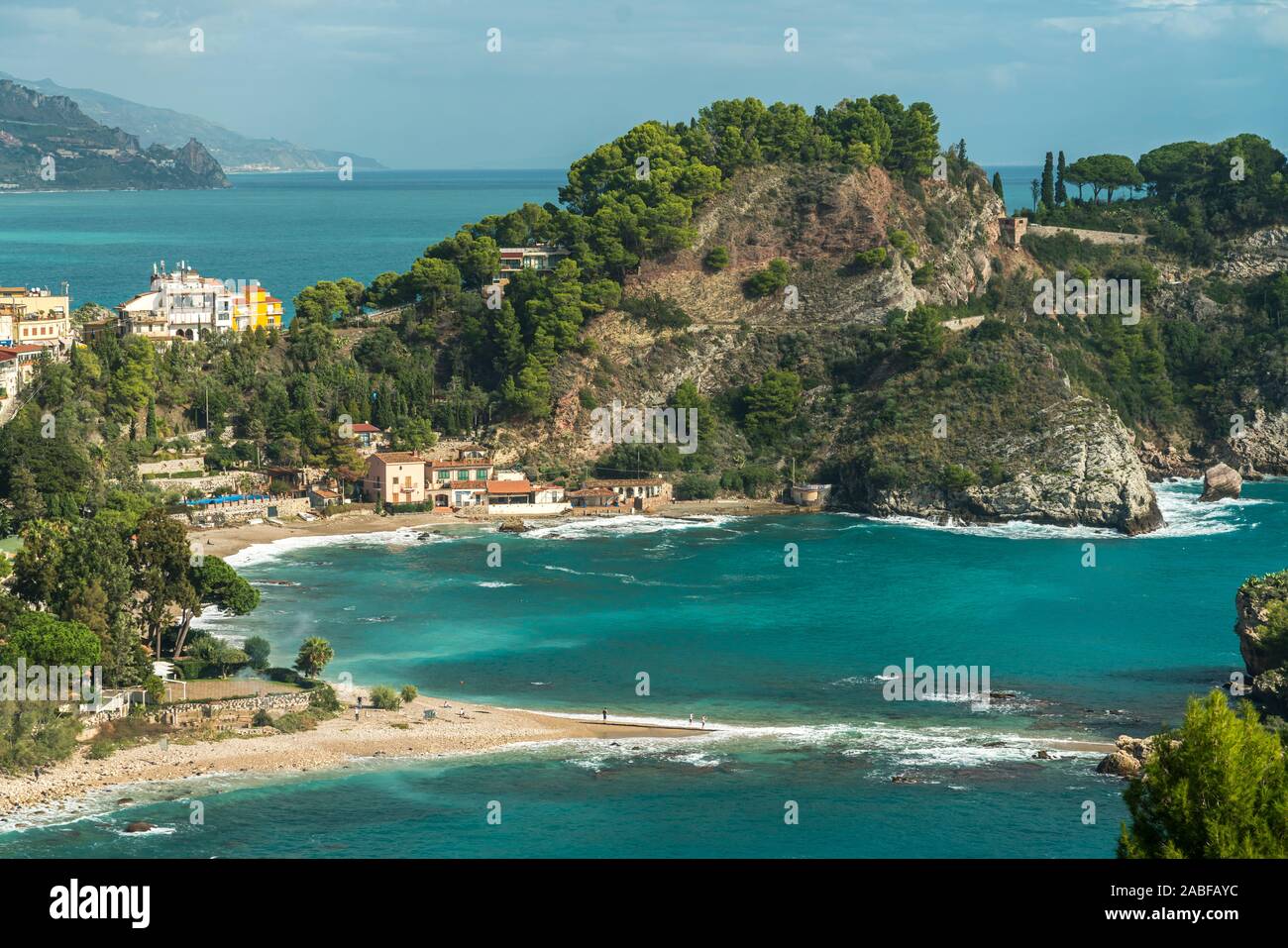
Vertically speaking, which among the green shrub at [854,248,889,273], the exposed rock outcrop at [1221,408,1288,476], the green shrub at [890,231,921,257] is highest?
the green shrub at [890,231,921,257]

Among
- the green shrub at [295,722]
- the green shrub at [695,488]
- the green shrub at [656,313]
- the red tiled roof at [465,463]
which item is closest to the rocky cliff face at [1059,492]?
the green shrub at [695,488]

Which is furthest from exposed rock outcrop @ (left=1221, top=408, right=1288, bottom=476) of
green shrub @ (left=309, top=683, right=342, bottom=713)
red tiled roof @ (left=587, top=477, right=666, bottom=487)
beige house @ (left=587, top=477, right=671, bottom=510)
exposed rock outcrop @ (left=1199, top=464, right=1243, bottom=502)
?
green shrub @ (left=309, top=683, right=342, bottom=713)

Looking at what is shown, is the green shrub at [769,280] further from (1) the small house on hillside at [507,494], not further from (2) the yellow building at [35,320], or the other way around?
(2) the yellow building at [35,320]

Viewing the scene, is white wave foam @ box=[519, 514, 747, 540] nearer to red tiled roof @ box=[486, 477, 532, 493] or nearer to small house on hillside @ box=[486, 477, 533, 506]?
small house on hillside @ box=[486, 477, 533, 506]

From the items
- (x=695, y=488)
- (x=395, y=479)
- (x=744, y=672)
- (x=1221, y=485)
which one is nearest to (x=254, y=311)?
(x=395, y=479)

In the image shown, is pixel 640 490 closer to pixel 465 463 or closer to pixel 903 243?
pixel 465 463

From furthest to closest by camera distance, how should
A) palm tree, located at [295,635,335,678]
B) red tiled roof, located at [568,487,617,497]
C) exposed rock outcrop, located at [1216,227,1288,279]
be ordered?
exposed rock outcrop, located at [1216,227,1288,279] → red tiled roof, located at [568,487,617,497] → palm tree, located at [295,635,335,678]

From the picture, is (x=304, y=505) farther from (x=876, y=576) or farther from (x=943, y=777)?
(x=943, y=777)
